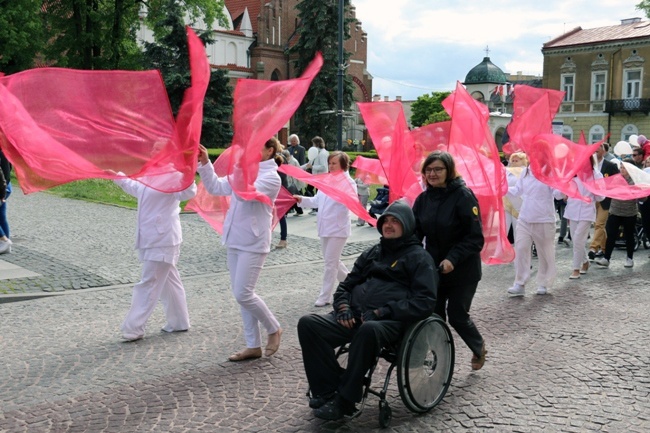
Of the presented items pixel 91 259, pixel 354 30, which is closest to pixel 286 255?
pixel 91 259

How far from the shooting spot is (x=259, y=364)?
685 centimetres

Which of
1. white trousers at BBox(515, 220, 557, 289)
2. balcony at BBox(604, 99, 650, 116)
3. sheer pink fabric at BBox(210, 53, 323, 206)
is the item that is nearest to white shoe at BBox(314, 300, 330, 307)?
white trousers at BBox(515, 220, 557, 289)

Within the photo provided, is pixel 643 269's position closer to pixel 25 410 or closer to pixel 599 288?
pixel 599 288

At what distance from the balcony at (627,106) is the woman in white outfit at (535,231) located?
52118mm

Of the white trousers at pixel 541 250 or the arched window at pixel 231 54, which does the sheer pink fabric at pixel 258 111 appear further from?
Result: the arched window at pixel 231 54

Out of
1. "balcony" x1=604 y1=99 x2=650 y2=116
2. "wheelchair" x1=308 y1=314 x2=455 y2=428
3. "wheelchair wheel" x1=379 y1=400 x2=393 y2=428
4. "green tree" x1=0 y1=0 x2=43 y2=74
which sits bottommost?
"wheelchair wheel" x1=379 y1=400 x2=393 y2=428

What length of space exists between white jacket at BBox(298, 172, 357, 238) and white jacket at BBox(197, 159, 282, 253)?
2.39 meters

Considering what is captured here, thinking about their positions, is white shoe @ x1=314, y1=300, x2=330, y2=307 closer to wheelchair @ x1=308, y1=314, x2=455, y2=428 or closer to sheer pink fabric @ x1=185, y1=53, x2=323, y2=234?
sheer pink fabric @ x1=185, y1=53, x2=323, y2=234

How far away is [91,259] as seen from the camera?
12.3m

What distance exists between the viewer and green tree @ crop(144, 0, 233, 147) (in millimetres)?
38844

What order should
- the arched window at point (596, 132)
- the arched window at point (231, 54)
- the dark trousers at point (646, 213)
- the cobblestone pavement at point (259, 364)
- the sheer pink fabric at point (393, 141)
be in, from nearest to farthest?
the cobblestone pavement at point (259, 364)
the sheer pink fabric at point (393, 141)
the dark trousers at point (646, 213)
the arched window at point (596, 132)
the arched window at point (231, 54)

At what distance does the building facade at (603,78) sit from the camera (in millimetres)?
57938

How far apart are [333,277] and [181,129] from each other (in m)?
3.89

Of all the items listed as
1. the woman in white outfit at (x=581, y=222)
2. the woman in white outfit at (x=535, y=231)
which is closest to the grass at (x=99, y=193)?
the woman in white outfit at (x=581, y=222)
